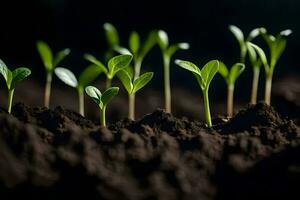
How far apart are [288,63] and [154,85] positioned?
101 cm

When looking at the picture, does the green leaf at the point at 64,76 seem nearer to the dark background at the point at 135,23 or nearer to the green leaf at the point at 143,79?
the green leaf at the point at 143,79

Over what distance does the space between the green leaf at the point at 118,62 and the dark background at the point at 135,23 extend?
6.46ft

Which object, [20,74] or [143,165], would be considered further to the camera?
[20,74]

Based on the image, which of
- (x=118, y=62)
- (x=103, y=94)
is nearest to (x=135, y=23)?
(x=118, y=62)

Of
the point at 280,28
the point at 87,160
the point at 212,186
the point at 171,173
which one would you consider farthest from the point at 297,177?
the point at 280,28

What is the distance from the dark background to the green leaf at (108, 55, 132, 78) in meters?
1.97

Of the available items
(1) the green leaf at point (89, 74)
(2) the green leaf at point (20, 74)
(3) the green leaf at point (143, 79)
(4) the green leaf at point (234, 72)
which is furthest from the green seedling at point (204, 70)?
(2) the green leaf at point (20, 74)

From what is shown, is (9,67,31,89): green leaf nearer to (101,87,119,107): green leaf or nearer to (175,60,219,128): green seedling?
(101,87,119,107): green leaf

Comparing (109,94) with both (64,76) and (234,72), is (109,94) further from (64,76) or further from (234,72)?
(234,72)

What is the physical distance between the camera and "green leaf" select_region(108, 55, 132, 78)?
1.93m

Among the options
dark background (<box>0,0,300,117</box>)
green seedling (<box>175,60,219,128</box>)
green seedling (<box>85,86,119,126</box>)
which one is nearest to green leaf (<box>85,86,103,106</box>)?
green seedling (<box>85,86,119,126</box>)

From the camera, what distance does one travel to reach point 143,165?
1457mm

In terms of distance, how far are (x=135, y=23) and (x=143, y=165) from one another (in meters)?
3.12

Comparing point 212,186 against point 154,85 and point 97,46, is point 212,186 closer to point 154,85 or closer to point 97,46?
point 154,85
